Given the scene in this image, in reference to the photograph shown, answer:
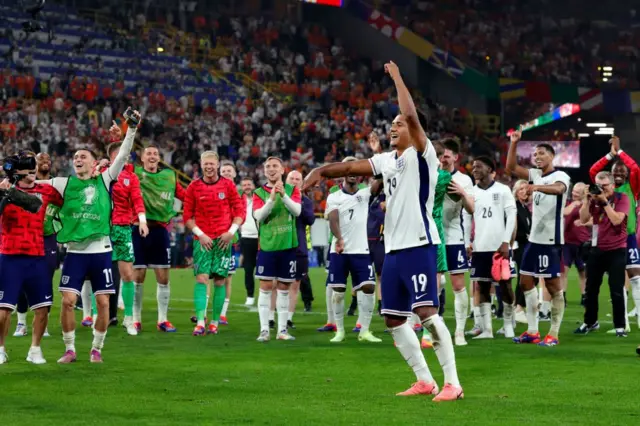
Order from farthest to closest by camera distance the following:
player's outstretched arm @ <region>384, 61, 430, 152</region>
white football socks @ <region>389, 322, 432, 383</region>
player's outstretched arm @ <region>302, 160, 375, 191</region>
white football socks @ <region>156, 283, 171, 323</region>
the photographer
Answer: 1. white football socks @ <region>156, 283, 171, 323</region>
2. the photographer
3. white football socks @ <region>389, 322, 432, 383</region>
4. player's outstretched arm @ <region>384, 61, 430, 152</region>
5. player's outstretched arm @ <region>302, 160, 375, 191</region>

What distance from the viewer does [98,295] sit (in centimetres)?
1241

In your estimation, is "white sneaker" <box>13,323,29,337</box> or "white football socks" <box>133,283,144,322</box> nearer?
"white sneaker" <box>13,323,29,337</box>

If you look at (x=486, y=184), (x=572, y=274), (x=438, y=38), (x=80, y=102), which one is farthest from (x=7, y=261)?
(x=438, y=38)

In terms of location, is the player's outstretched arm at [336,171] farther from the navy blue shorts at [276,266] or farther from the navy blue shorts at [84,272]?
the navy blue shorts at [276,266]

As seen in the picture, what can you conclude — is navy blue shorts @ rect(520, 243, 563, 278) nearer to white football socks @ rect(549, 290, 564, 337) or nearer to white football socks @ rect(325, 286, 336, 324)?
white football socks @ rect(549, 290, 564, 337)

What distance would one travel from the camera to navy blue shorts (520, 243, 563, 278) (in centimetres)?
1442

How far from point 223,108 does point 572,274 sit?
16.1 meters

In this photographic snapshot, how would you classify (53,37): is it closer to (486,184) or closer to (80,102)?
(80,102)

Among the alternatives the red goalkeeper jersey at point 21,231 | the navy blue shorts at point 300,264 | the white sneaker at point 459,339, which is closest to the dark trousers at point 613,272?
the white sneaker at point 459,339

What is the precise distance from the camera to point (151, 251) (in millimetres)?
16875

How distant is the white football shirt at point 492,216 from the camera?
15.3m

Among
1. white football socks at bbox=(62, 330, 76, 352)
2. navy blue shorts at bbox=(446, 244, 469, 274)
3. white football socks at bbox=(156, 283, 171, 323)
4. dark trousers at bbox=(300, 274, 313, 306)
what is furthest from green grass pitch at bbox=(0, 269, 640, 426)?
dark trousers at bbox=(300, 274, 313, 306)

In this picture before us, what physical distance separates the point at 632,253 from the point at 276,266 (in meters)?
5.22

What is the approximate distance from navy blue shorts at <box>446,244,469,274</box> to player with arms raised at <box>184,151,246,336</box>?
10.1 feet
